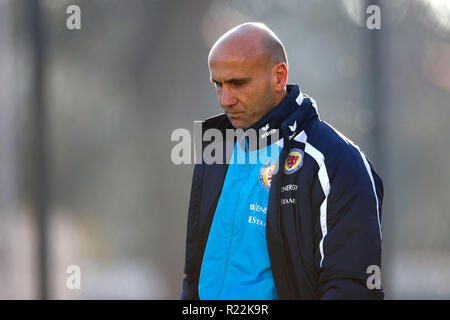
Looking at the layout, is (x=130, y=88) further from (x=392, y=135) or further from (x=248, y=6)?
(x=392, y=135)

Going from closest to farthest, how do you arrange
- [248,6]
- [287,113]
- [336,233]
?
[336,233] < [287,113] < [248,6]

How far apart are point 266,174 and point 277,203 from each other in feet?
0.52

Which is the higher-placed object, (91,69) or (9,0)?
(9,0)

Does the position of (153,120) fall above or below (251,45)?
below

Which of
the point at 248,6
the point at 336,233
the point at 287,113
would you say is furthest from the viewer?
the point at 248,6

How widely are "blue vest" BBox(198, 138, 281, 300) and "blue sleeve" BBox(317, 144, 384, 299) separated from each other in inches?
8.5

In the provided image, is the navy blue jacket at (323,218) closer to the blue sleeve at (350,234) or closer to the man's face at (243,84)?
the blue sleeve at (350,234)

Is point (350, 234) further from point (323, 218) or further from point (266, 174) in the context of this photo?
point (266, 174)

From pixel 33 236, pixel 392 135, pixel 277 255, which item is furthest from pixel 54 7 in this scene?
pixel 277 255

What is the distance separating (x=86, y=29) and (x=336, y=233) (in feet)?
10.2

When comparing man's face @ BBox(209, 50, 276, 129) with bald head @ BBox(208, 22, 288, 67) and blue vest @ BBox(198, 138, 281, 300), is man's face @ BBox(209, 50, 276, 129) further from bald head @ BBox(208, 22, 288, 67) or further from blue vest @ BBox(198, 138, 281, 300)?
blue vest @ BBox(198, 138, 281, 300)

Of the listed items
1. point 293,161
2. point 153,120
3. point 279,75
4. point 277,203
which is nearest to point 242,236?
point 277,203

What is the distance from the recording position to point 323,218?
1.72 metres

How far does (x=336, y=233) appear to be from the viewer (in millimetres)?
1685
